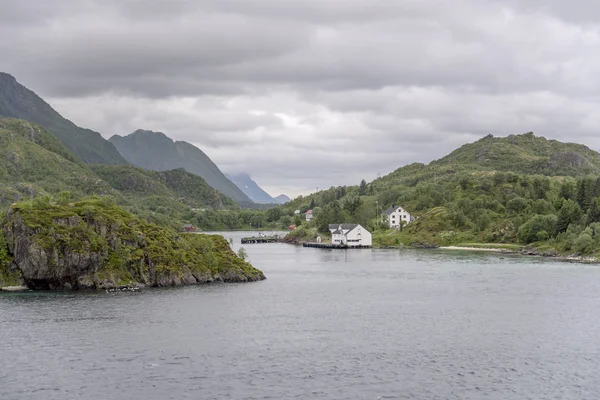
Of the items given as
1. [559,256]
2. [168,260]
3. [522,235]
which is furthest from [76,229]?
[522,235]

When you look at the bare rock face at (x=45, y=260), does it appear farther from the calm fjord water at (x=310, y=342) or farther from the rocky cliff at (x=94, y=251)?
the calm fjord water at (x=310, y=342)

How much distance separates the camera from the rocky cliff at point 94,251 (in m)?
97.8

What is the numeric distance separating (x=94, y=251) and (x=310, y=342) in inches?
1964

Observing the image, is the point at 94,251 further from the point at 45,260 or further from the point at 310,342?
the point at 310,342

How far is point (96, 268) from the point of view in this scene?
9981 cm

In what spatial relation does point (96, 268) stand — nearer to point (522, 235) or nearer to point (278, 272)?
point (278, 272)

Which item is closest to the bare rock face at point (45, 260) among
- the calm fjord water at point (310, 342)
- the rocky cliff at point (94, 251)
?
the rocky cliff at point (94, 251)

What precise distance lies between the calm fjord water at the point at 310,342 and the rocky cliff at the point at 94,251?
227 inches

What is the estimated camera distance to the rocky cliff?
97.8m

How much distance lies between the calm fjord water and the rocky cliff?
5754 millimetres

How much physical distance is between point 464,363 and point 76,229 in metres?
69.1

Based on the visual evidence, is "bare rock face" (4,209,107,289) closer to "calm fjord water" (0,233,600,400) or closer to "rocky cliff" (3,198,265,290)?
"rocky cliff" (3,198,265,290)

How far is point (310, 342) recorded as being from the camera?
62969mm

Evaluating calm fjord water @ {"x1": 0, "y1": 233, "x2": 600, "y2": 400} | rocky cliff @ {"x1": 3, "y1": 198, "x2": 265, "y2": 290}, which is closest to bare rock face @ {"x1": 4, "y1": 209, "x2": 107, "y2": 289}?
rocky cliff @ {"x1": 3, "y1": 198, "x2": 265, "y2": 290}
